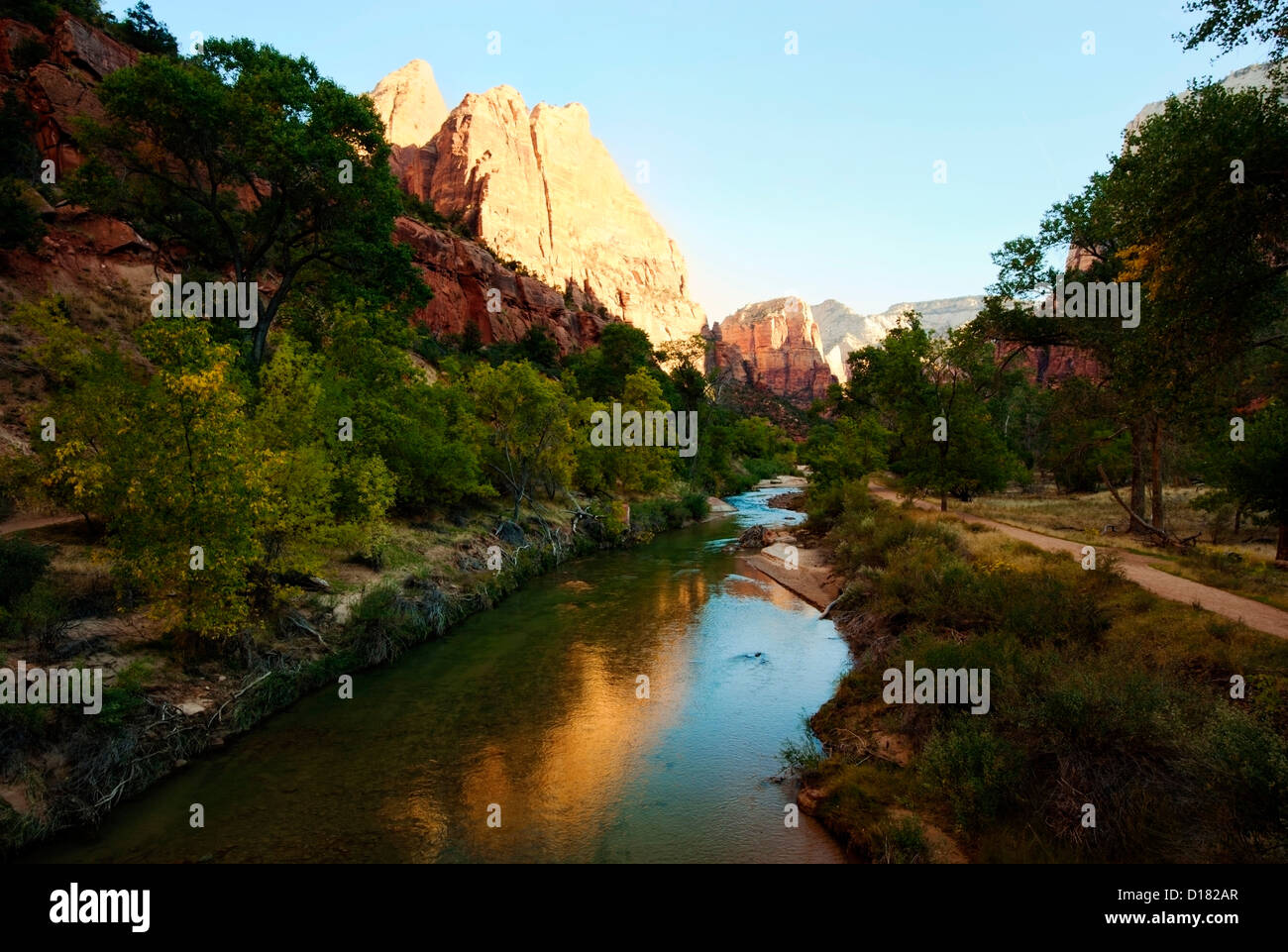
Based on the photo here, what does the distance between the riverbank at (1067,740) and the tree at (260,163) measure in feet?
73.5

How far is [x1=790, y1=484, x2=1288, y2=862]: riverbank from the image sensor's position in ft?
19.7

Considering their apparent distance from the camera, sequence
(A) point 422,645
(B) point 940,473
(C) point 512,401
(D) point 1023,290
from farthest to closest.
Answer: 1. (B) point 940,473
2. (C) point 512,401
3. (D) point 1023,290
4. (A) point 422,645

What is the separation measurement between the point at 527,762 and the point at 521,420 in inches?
772

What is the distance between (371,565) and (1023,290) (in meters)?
26.2

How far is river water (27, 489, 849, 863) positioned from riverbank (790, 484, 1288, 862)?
141 centimetres

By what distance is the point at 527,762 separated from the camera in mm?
11219

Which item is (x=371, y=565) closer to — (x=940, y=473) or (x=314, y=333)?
(x=314, y=333)

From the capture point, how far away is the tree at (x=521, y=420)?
27984mm

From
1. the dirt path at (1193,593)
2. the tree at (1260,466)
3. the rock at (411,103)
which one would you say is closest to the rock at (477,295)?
the dirt path at (1193,593)

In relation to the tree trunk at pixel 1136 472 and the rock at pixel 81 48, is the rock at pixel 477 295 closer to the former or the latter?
the rock at pixel 81 48

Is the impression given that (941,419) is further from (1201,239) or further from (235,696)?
(235,696)
